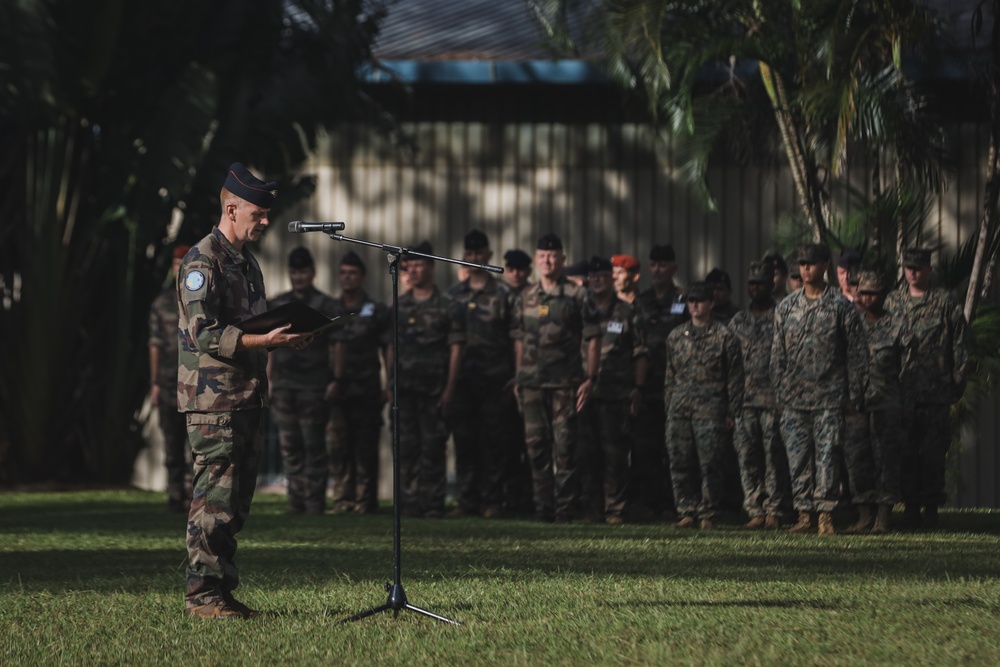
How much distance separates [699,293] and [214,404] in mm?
5505

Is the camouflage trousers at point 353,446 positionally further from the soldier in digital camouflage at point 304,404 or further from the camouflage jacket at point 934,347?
the camouflage jacket at point 934,347

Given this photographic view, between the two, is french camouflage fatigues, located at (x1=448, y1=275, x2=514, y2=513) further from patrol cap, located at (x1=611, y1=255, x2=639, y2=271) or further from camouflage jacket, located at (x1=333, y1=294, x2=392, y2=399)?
patrol cap, located at (x1=611, y1=255, x2=639, y2=271)

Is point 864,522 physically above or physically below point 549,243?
below

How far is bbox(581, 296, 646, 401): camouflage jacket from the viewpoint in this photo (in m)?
12.1

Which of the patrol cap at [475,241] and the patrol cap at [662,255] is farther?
the patrol cap at [475,241]

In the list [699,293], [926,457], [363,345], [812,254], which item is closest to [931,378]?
[926,457]

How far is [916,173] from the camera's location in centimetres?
1362

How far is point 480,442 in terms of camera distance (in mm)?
13125

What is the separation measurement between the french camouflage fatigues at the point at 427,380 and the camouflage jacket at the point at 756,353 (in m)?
2.33

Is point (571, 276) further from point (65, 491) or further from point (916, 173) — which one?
point (65, 491)

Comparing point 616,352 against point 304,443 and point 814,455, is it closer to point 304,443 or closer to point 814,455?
point 814,455

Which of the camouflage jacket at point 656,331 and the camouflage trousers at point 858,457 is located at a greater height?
Answer: the camouflage jacket at point 656,331

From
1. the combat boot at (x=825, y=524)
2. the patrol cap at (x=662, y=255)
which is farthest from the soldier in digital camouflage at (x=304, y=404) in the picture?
the combat boot at (x=825, y=524)

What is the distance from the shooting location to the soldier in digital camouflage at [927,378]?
11500mm
